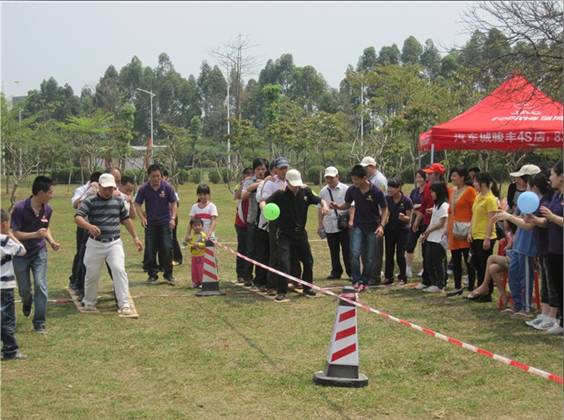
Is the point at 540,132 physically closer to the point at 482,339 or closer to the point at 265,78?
the point at 482,339

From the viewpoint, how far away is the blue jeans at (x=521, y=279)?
877 cm

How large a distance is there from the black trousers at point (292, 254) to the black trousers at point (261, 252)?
79 centimetres

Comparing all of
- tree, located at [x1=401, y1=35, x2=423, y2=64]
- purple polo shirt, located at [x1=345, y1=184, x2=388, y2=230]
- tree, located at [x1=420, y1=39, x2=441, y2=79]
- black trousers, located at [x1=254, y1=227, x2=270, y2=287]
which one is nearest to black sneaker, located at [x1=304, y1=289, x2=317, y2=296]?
black trousers, located at [x1=254, y1=227, x2=270, y2=287]

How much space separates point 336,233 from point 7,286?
20.0 ft

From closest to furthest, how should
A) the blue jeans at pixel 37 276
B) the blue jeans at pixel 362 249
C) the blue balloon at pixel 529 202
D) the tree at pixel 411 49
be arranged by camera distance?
the blue balloon at pixel 529 202 < the blue jeans at pixel 37 276 < the blue jeans at pixel 362 249 < the tree at pixel 411 49

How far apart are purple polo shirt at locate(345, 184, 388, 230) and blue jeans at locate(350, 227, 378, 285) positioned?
10 centimetres

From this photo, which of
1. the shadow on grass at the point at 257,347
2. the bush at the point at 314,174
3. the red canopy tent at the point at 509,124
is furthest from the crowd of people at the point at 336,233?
the bush at the point at 314,174

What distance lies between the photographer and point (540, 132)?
41.2ft

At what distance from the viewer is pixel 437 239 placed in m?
10.5

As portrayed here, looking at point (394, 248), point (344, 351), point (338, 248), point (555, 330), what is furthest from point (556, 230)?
point (338, 248)

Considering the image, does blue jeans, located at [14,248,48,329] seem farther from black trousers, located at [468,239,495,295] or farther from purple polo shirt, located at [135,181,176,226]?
black trousers, located at [468,239,495,295]

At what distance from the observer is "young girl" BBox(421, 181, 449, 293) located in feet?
34.4

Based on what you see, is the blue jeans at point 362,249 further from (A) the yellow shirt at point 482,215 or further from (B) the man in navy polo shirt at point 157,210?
(B) the man in navy polo shirt at point 157,210

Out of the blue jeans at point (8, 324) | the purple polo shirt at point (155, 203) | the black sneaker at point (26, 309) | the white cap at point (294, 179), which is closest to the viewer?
the blue jeans at point (8, 324)
